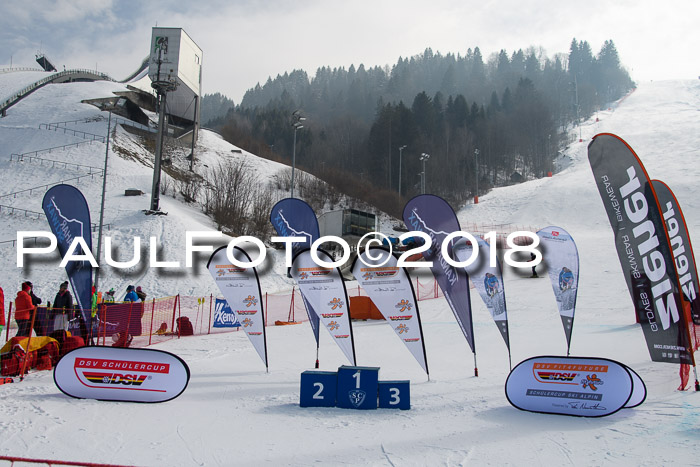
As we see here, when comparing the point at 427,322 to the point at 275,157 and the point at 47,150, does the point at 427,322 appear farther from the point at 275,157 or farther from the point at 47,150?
the point at 275,157

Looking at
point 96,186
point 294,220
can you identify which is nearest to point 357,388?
point 294,220

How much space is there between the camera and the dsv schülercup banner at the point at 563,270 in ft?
31.1

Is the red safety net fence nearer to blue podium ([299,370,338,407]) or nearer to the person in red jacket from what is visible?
the person in red jacket

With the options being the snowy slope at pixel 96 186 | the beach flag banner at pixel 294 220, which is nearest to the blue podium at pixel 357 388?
the beach flag banner at pixel 294 220

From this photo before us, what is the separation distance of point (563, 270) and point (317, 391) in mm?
5553

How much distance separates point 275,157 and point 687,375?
7019 cm

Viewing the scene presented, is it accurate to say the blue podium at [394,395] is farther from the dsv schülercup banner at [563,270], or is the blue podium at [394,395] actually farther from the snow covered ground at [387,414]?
the dsv schülercup banner at [563,270]

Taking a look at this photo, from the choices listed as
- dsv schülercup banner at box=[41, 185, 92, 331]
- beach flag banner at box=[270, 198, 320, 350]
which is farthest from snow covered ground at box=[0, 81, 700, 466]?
beach flag banner at box=[270, 198, 320, 350]

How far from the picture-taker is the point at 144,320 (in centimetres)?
1622

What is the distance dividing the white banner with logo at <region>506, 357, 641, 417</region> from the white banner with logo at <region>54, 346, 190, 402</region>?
16.7 ft

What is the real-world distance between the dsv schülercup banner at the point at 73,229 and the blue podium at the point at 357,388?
6.72 meters

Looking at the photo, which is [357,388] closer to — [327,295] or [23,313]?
[327,295]

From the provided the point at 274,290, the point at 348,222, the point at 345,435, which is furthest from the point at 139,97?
the point at 345,435

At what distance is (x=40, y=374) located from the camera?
364 inches
